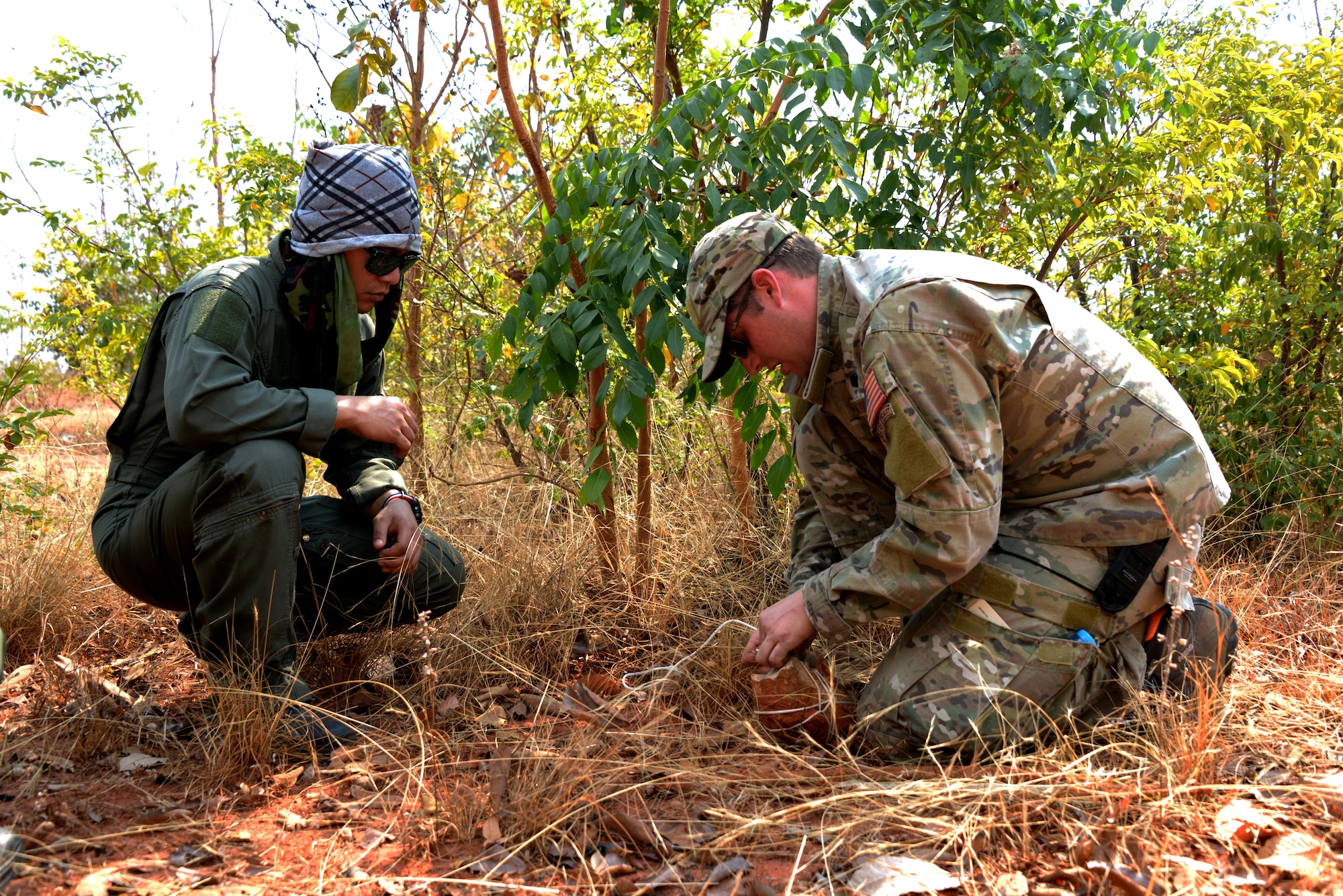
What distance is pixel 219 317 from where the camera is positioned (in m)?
2.37

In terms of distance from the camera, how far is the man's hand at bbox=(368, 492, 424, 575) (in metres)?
2.60

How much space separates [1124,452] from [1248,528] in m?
1.95

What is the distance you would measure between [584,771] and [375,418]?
1.08 metres

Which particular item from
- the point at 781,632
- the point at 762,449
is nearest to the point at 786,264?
the point at 762,449

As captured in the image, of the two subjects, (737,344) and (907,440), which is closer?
(907,440)

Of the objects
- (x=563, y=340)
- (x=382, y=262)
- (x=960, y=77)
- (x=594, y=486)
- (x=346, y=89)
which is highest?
(x=346, y=89)

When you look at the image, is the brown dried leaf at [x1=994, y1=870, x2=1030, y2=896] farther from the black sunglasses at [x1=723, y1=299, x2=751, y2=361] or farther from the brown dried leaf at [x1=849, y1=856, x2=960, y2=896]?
the black sunglasses at [x1=723, y1=299, x2=751, y2=361]

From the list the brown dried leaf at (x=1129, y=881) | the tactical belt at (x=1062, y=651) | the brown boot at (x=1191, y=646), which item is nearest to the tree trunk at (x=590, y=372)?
the tactical belt at (x=1062, y=651)

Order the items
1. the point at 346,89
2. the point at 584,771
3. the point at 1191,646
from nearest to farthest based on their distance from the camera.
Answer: the point at 584,771 < the point at 1191,646 < the point at 346,89

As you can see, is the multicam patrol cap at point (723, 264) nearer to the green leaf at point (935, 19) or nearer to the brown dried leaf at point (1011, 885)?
the green leaf at point (935, 19)

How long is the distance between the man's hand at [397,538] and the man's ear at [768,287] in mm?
1189

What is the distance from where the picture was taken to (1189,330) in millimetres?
3836

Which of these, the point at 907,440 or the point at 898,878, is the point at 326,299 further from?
the point at 898,878

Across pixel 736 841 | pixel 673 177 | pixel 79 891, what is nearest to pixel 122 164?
pixel 673 177
